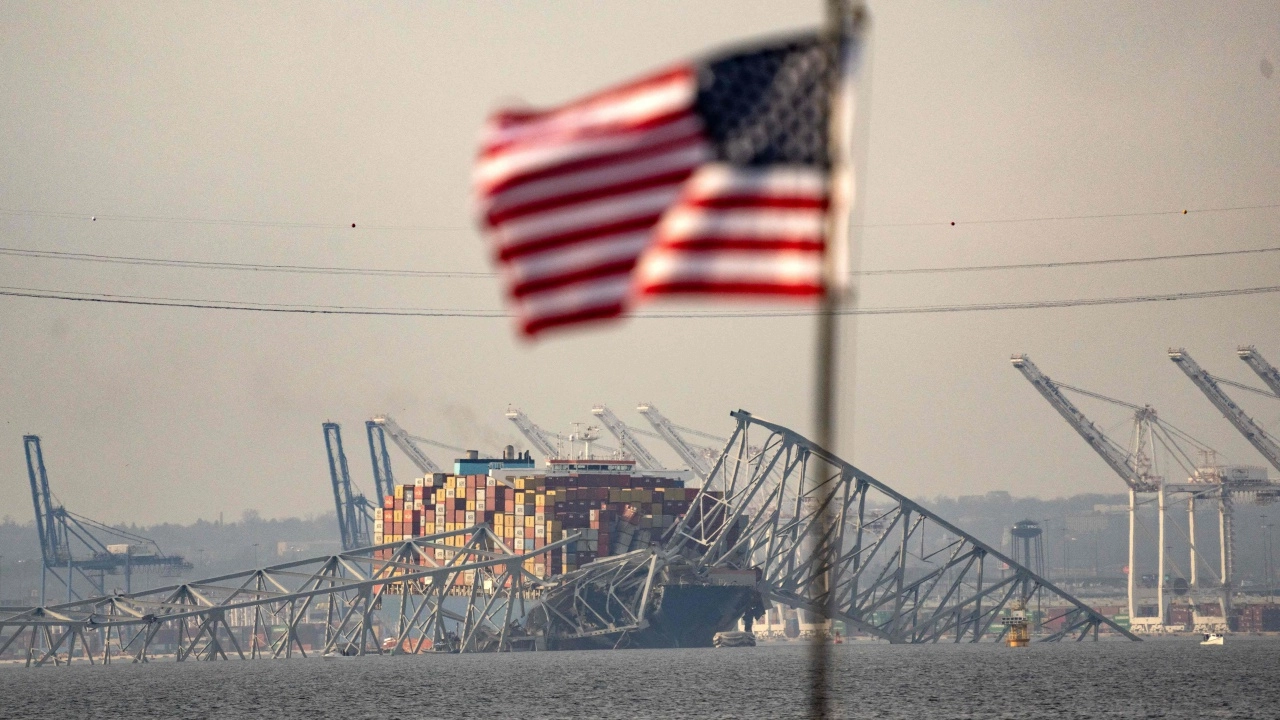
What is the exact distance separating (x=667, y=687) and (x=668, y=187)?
8727 cm

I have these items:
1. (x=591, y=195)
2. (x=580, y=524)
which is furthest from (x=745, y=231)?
(x=580, y=524)

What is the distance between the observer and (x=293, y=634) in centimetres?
13500

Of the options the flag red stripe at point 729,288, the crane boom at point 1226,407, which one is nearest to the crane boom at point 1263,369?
the crane boom at point 1226,407

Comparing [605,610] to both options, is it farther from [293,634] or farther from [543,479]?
[293,634]

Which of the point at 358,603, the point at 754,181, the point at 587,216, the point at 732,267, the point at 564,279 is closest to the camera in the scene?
the point at 754,181

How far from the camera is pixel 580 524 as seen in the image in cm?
16338

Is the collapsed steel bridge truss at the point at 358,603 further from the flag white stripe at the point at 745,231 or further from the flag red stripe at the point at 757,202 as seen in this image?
the flag red stripe at the point at 757,202

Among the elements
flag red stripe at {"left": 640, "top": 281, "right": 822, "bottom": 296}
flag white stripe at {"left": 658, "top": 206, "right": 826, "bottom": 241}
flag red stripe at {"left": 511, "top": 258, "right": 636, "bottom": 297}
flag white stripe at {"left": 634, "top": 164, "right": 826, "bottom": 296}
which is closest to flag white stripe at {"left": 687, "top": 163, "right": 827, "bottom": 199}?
flag white stripe at {"left": 634, "top": 164, "right": 826, "bottom": 296}

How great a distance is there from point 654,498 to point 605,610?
16.1 m

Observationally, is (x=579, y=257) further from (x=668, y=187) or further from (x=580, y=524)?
(x=580, y=524)

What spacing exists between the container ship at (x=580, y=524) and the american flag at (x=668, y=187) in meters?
132

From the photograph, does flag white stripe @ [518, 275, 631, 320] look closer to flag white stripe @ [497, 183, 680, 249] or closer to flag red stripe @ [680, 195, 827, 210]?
flag white stripe @ [497, 183, 680, 249]

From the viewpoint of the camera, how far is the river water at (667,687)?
84.2 meters

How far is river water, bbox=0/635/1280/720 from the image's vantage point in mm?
84250
